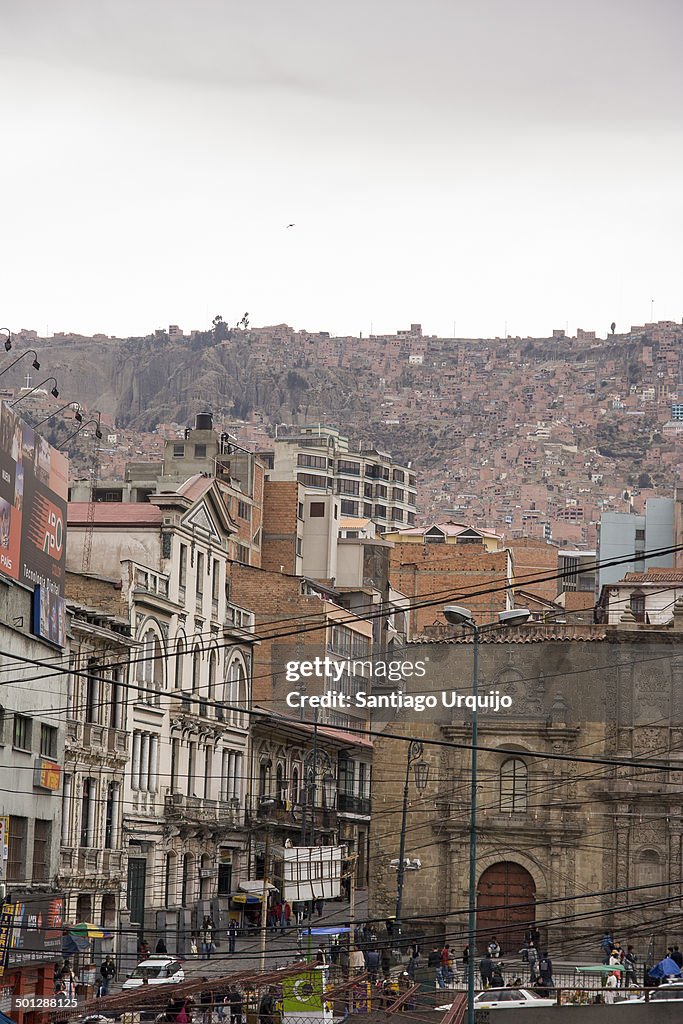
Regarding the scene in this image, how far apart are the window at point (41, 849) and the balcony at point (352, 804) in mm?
37422

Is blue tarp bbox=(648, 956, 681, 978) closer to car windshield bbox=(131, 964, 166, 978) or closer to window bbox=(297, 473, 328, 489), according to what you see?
car windshield bbox=(131, 964, 166, 978)

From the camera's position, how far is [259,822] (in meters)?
81.8

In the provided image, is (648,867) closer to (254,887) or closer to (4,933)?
(254,887)

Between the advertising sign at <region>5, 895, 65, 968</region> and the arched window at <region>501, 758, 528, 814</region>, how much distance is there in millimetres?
27437

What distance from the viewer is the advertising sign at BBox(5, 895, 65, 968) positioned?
46.1m

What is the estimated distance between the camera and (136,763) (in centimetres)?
6881

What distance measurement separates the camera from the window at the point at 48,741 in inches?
2281

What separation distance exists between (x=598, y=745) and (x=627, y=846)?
186 inches

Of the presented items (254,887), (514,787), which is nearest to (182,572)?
(254,887)

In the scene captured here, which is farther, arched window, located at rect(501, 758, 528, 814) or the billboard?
arched window, located at rect(501, 758, 528, 814)

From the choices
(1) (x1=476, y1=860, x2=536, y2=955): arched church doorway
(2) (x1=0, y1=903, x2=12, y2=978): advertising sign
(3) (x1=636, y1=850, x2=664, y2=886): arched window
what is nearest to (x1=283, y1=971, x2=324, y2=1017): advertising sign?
(2) (x1=0, y1=903, x2=12, y2=978): advertising sign

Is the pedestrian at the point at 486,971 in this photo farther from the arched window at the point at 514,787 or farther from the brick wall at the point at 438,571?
the brick wall at the point at 438,571

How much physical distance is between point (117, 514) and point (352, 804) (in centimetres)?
2896

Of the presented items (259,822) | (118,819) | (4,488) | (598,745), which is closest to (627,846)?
(598,745)
